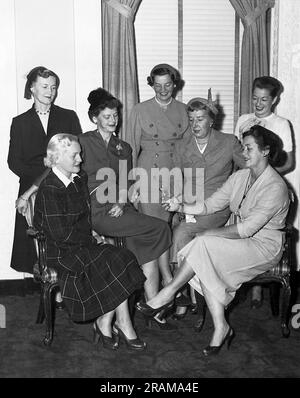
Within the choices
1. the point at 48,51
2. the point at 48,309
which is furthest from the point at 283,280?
the point at 48,51

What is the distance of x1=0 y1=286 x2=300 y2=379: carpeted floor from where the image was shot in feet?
12.0

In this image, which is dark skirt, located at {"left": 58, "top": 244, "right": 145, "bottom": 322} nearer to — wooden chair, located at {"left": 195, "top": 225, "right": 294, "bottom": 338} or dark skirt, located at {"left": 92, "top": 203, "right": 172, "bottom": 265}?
dark skirt, located at {"left": 92, "top": 203, "right": 172, "bottom": 265}

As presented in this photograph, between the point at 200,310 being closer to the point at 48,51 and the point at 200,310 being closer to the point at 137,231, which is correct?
the point at 137,231

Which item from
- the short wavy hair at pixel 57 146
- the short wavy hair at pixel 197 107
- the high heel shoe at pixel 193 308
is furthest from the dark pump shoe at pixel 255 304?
the short wavy hair at pixel 57 146

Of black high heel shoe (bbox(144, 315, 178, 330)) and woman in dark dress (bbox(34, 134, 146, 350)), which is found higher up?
→ woman in dark dress (bbox(34, 134, 146, 350))

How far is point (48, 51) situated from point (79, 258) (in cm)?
210

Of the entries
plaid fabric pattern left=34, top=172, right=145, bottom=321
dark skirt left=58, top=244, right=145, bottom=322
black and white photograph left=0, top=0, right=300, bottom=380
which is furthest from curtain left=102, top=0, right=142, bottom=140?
dark skirt left=58, top=244, right=145, bottom=322

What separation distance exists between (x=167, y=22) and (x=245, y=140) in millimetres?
1777

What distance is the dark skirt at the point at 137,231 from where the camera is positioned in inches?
171

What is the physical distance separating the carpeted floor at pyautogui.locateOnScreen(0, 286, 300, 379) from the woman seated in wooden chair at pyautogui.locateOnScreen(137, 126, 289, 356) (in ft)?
0.60

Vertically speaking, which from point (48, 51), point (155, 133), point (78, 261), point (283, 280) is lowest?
point (283, 280)

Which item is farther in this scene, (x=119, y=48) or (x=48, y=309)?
(x=119, y=48)

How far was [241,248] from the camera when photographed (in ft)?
13.3
